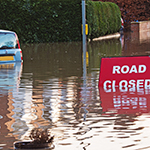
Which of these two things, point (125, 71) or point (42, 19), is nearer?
point (125, 71)

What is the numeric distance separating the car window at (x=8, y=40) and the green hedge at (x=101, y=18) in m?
16.9

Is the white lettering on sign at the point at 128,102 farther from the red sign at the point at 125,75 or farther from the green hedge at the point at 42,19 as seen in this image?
the green hedge at the point at 42,19

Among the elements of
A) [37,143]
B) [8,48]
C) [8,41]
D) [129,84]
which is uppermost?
[8,41]

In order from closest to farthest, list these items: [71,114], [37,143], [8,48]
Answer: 1. [37,143]
2. [71,114]
3. [8,48]

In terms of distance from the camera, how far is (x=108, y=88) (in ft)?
39.4

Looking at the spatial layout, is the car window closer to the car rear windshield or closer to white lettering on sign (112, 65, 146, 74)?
the car rear windshield

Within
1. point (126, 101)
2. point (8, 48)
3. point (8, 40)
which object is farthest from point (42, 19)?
point (126, 101)

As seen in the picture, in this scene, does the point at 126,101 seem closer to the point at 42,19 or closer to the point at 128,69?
the point at 128,69

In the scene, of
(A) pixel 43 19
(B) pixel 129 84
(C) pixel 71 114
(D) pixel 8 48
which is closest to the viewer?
(C) pixel 71 114

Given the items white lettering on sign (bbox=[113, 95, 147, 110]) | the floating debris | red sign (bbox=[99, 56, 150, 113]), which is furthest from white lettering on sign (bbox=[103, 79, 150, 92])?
the floating debris

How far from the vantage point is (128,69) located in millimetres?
11977

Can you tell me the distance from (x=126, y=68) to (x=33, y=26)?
22578 millimetres

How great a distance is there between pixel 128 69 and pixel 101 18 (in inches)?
1059

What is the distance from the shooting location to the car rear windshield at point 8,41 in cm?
1756
